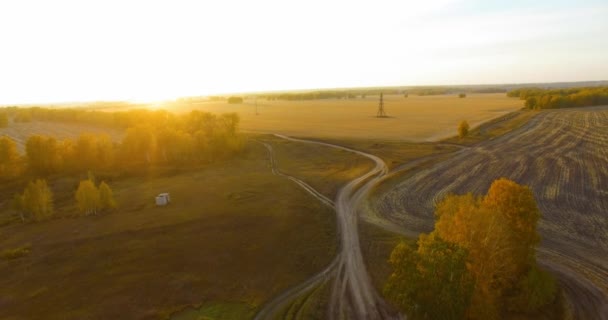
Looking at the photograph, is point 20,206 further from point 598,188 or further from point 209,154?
point 598,188

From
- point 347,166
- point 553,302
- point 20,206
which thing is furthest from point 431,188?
point 20,206

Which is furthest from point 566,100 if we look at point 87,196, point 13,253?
point 13,253

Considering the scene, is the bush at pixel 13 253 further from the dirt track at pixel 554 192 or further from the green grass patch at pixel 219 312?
the dirt track at pixel 554 192

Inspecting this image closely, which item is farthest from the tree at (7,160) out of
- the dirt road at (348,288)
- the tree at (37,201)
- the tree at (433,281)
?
the tree at (433,281)

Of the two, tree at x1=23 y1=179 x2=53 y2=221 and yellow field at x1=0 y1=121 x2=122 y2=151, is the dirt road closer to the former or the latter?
tree at x1=23 y1=179 x2=53 y2=221

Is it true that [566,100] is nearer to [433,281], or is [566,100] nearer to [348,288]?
[348,288]
